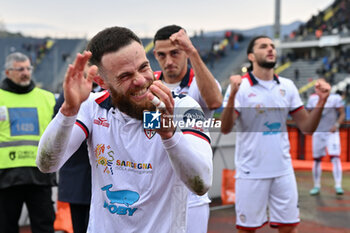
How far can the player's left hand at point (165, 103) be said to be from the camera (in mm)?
1575

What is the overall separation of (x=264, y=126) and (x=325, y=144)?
5467 mm

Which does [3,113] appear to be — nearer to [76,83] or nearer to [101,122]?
[101,122]

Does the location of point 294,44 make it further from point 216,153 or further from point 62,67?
point 216,153

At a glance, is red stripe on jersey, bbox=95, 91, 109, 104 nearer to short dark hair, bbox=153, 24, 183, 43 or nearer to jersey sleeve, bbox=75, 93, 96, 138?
jersey sleeve, bbox=75, 93, 96, 138

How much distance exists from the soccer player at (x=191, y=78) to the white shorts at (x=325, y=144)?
6595 millimetres

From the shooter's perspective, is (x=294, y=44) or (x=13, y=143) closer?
(x=13, y=143)

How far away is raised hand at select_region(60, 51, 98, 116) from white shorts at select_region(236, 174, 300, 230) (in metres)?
3.30

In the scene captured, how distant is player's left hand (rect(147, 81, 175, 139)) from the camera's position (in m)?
1.58

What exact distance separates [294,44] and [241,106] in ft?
137

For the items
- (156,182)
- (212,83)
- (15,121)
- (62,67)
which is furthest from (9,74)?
(62,67)

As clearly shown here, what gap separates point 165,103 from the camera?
5.21ft

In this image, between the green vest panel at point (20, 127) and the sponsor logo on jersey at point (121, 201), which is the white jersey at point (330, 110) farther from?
the sponsor logo on jersey at point (121, 201)

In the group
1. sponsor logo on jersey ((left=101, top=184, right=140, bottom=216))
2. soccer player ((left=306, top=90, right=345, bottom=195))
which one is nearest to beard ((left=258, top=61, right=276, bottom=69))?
sponsor logo on jersey ((left=101, top=184, right=140, bottom=216))

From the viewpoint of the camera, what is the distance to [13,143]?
15.1 feet
